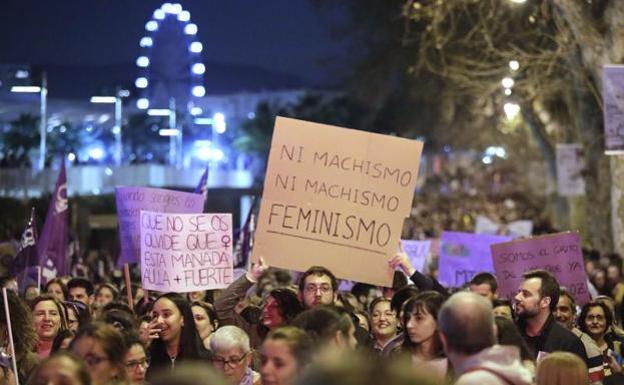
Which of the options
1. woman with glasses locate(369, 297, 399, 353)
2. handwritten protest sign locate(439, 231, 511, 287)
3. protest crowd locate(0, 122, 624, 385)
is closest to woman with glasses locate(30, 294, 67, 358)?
protest crowd locate(0, 122, 624, 385)

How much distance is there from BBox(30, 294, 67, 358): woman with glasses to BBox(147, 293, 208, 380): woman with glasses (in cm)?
88

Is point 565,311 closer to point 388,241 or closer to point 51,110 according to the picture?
point 388,241

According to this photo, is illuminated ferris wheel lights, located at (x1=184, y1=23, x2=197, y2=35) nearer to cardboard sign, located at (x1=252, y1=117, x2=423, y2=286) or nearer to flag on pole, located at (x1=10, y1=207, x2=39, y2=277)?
flag on pole, located at (x1=10, y1=207, x2=39, y2=277)

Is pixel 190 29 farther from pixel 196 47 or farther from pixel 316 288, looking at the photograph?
pixel 316 288

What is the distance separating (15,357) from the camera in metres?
7.82

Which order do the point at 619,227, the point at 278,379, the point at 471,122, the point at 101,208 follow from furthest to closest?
the point at 471,122 < the point at 101,208 < the point at 619,227 < the point at 278,379

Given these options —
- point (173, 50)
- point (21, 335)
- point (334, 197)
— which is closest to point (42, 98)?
point (173, 50)

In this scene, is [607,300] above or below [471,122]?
below

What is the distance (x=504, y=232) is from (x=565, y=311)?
697 inches

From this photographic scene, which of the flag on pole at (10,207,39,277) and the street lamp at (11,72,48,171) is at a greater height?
the street lamp at (11,72,48,171)

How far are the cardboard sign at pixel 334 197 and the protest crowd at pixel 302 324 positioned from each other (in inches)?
1.8

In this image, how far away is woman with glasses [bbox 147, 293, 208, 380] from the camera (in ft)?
26.2

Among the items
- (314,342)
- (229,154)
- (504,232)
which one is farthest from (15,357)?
(229,154)

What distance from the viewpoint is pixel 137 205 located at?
12.2 meters
